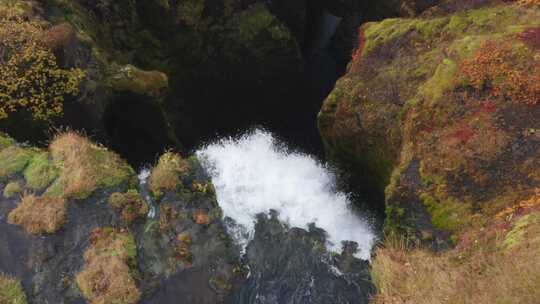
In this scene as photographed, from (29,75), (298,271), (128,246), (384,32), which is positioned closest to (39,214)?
(128,246)

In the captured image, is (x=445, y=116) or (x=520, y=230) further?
(x=445, y=116)

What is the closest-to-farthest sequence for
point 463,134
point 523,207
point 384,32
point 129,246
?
point 523,207 → point 463,134 → point 129,246 → point 384,32

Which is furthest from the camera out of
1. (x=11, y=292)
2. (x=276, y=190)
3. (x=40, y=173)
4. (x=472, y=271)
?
(x=276, y=190)

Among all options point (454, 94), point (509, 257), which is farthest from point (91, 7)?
point (509, 257)

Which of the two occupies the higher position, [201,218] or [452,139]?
[452,139]

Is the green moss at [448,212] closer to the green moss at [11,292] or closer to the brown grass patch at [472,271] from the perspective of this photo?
the brown grass patch at [472,271]

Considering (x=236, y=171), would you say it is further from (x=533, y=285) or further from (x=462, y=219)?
(x=533, y=285)

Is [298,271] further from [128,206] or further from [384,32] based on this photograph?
[384,32]
